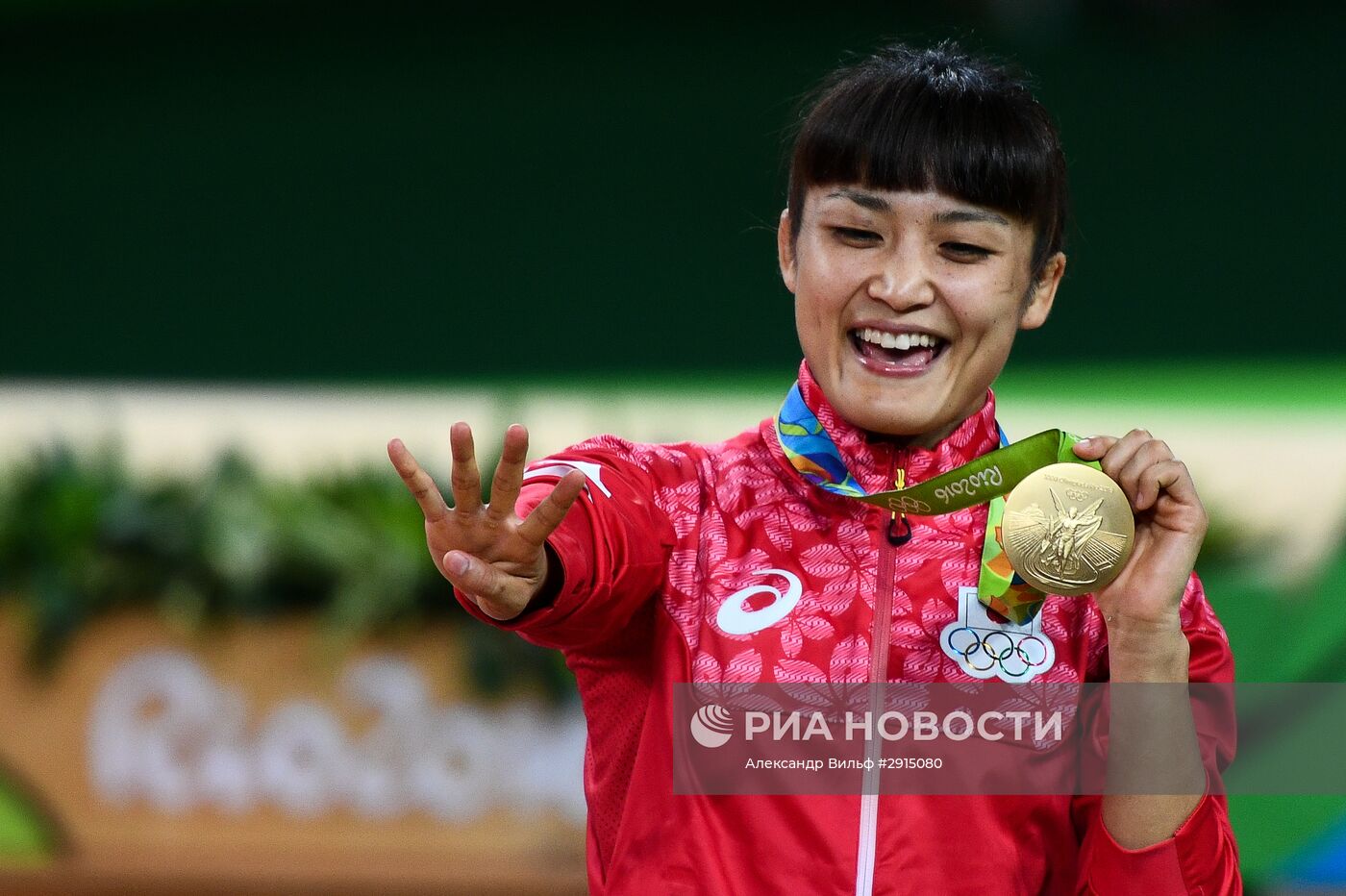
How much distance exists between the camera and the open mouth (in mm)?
1568

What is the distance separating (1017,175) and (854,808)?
0.61 m

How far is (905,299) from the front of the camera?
1.54 meters

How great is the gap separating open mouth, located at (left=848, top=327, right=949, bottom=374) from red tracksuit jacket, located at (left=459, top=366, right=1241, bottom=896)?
69 mm

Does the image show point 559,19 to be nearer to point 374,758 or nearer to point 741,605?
point 374,758

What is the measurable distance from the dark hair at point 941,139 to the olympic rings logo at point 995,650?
370 millimetres

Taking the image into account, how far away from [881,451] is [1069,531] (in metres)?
0.23

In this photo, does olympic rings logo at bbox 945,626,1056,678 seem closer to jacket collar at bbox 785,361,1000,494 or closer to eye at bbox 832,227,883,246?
jacket collar at bbox 785,361,1000,494

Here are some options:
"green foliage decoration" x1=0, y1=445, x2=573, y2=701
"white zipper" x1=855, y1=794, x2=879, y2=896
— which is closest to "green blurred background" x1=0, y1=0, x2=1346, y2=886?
"green foliage decoration" x1=0, y1=445, x2=573, y2=701

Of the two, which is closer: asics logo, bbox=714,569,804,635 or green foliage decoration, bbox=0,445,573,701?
asics logo, bbox=714,569,804,635

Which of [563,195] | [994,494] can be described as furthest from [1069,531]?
[563,195]

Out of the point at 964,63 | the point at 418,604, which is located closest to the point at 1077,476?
the point at 964,63

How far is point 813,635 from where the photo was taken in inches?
59.4

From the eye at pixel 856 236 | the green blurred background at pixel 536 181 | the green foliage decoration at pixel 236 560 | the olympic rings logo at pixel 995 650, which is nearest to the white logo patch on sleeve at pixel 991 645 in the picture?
the olympic rings logo at pixel 995 650

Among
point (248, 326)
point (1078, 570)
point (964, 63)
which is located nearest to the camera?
point (1078, 570)
